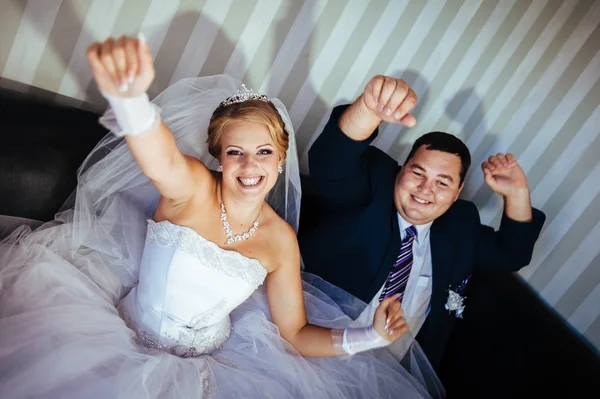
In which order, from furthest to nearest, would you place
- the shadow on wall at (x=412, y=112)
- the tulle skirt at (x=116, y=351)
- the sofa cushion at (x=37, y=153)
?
the shadow on wall at (x=412, y=112), the sofa cushion at (x=37, y=153), the tulle skirt at (x=116, y=351)

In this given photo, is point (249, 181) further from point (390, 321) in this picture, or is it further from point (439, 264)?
point (439, 264)

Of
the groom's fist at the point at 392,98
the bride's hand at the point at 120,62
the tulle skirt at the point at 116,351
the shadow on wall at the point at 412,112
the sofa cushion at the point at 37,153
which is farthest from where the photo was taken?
the shadow on wall at the point at 412,112

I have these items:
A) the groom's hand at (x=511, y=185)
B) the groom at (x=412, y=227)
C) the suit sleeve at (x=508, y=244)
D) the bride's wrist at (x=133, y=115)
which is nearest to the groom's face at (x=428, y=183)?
the groom at (x=412, y=227)

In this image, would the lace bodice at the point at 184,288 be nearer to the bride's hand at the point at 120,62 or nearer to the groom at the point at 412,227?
the groom at the point at 412,227

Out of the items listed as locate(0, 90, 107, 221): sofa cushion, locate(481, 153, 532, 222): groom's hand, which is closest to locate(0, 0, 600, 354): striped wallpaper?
locate(0, 90, 107, 221): sofa cushion

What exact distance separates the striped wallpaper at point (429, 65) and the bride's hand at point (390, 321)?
3.20 ft

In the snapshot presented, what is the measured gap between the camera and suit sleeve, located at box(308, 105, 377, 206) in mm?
1612

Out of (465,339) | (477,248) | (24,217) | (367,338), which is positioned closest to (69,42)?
(24,217)

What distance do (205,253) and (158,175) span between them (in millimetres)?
318

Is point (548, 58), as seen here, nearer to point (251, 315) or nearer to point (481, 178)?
point (481, 178)

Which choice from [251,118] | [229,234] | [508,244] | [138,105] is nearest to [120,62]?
[138,105]

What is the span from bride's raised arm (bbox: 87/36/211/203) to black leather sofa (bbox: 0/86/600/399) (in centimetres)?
60

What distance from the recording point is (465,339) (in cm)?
209

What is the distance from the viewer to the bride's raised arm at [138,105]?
99 cm
